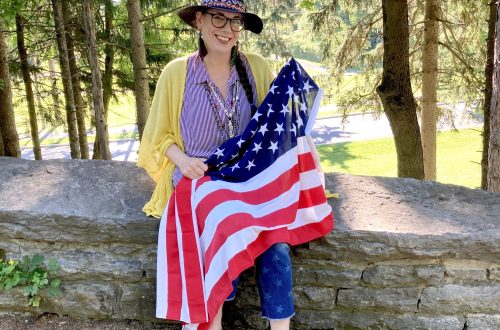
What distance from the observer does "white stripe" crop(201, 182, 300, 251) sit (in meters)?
2.09

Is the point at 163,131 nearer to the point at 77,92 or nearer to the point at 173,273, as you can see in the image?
the point at 173,273

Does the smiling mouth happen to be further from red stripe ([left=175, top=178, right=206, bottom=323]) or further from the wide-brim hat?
red stripe ([left=175, top=178, right=206, bottom=323])

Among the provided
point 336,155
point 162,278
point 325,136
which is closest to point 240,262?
point 162,278

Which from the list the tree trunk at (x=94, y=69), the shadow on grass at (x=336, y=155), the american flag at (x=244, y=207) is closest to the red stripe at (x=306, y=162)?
the american flag at (x=244, y=207)

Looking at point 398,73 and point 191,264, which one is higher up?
point 398,73

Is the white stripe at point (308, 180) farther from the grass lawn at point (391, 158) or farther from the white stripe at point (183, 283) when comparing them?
the grass lawn at point (391, 158)

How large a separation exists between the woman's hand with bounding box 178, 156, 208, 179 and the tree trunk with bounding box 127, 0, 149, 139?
14.6 feet

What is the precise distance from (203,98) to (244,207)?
65 cm

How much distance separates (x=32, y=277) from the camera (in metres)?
2.48

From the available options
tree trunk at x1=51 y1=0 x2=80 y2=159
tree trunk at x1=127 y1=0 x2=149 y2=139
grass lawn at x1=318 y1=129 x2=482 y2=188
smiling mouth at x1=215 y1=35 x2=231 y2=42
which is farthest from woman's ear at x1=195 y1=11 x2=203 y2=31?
grass lawn at x1=318 y1=129 x2=482 y2=188

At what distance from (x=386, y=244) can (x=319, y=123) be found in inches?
817

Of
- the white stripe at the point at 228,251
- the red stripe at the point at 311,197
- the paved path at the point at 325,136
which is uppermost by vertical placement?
the red stripe at the point at 311,197

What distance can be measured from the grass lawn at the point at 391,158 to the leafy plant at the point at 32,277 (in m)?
12.0

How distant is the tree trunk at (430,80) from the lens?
782cm
